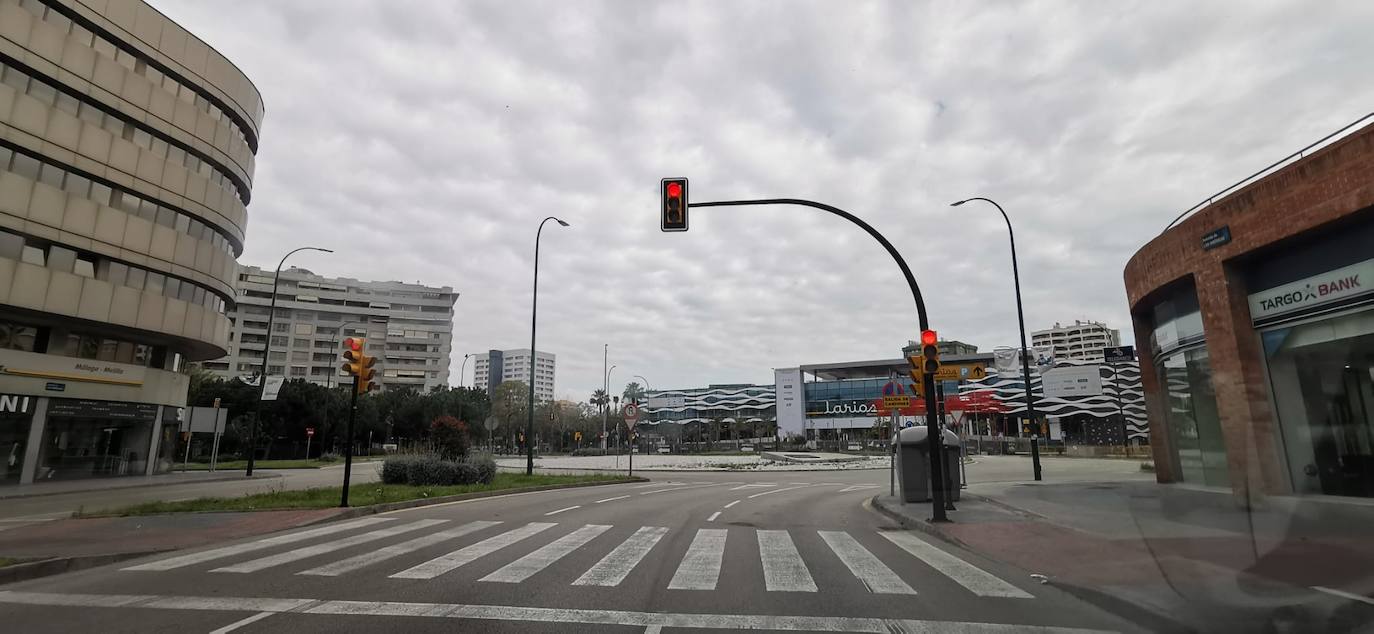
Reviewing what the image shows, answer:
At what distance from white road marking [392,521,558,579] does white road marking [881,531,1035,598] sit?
5930 millimetres

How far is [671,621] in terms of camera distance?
5988 millimetres

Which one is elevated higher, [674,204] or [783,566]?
[674,204]

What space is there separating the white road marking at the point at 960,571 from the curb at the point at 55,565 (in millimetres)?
10597

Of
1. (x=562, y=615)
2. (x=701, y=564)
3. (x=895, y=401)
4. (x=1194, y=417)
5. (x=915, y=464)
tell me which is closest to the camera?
(x=562, y=615)

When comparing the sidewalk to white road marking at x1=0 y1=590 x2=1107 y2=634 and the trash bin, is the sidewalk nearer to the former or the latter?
the trash bin

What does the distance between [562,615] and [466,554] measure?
Result: 3726 mm

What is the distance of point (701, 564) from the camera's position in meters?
8.80

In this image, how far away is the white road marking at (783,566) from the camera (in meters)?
7.49

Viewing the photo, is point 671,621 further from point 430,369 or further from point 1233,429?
point 430,369

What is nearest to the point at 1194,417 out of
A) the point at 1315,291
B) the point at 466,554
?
the point at 1315,291

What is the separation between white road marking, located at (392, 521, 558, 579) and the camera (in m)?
8.02

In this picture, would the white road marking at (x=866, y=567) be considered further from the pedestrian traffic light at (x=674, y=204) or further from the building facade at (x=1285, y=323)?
the building facade at (x=1285, y=323)

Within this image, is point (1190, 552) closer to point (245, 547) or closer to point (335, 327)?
point (245, 547)

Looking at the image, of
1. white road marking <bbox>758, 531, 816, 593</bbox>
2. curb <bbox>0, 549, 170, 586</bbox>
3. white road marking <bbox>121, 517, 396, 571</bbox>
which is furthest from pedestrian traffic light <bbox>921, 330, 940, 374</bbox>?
curb <bbox>0, 549, 170, 586</bbox>
